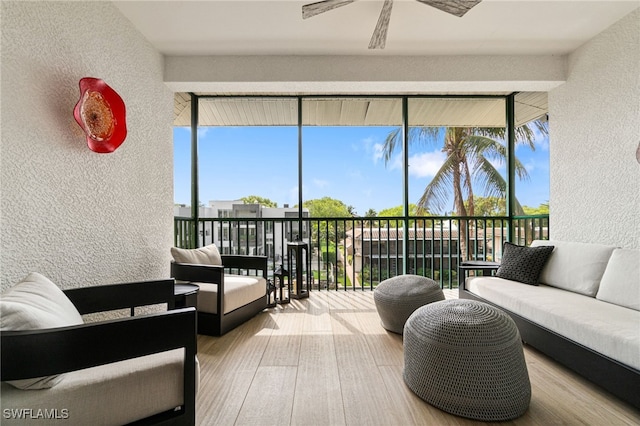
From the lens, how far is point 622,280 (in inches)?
80.4

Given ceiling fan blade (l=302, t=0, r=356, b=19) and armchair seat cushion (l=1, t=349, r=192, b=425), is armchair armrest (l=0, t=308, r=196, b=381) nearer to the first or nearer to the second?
armchair seat cushion (l=1, t=349, r=192, b=425)

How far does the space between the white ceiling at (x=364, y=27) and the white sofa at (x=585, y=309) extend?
1.96 m

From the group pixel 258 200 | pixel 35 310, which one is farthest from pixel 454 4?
pixel 258 200

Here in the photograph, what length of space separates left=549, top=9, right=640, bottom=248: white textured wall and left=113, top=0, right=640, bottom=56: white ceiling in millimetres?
257

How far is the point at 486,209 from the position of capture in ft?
13.6

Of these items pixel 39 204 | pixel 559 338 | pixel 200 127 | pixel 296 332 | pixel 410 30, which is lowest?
pixel 296 332

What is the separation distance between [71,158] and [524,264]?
370 cm

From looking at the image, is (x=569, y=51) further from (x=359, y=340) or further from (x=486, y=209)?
(x=359, y=340)

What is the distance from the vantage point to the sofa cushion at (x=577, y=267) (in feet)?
7.51

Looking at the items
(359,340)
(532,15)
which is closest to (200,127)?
(359,340)

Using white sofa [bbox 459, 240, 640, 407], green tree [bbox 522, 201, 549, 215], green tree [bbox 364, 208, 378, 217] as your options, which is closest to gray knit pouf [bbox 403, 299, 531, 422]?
white sofa [bbox 459, 240, 640, 407]

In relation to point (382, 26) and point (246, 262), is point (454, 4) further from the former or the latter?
point (246, 262)

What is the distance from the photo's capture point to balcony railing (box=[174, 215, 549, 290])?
4.04 m

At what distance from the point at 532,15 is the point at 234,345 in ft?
12.0
